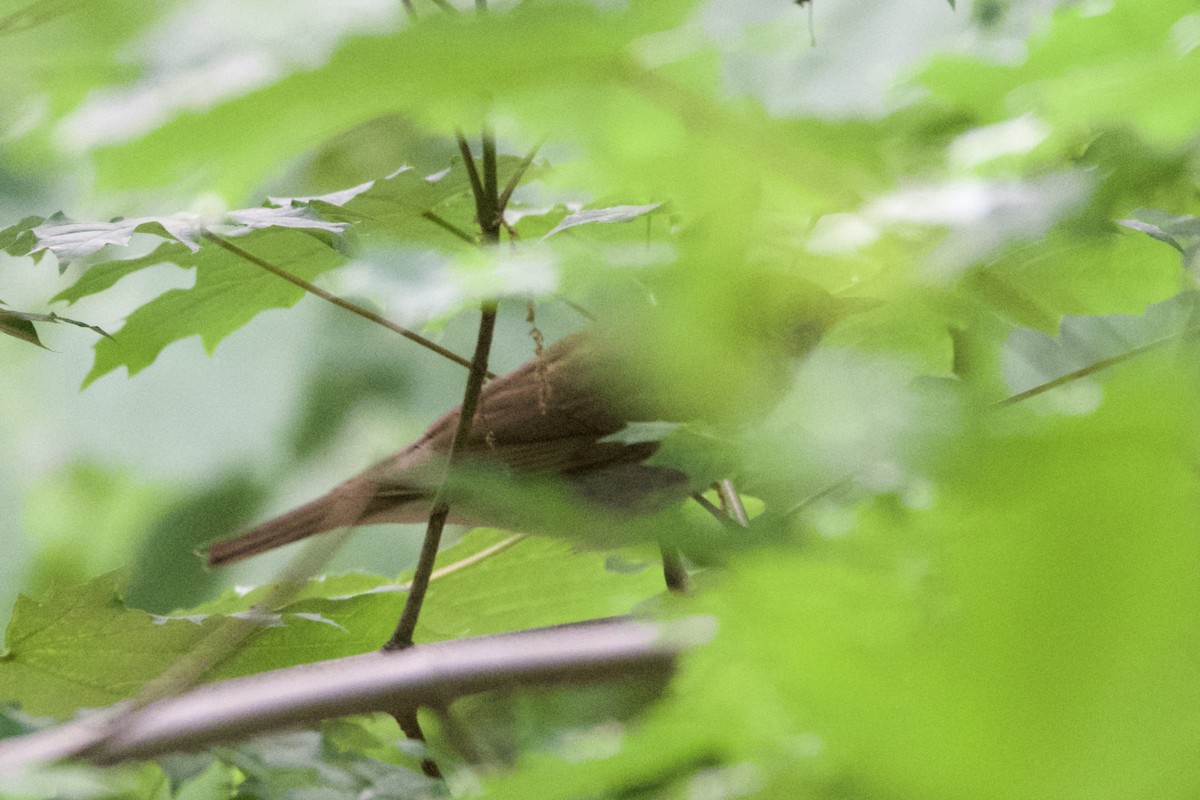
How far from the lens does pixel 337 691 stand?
0.37 metres

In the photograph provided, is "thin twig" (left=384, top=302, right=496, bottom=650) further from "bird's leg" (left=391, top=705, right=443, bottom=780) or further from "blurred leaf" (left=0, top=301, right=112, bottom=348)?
"blurred leaf" (left=0, top=301, right=112, bottom=348)

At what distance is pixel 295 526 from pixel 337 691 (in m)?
0.60

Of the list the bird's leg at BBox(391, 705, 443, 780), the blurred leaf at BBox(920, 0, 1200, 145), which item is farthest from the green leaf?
the blurred leaf at BBox(920, 0, 1200, 145)

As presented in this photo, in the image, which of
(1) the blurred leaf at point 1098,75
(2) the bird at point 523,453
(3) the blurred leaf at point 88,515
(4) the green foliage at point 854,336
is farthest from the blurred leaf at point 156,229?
(3) the blurred leaf at point 88,515

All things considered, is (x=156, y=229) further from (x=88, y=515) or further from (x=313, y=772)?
(x=88, y=515)

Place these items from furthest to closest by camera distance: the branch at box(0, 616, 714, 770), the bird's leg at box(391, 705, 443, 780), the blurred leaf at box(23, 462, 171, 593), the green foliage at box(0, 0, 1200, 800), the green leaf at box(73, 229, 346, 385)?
the blurred leaf at box(23, 462, 171, 593), the green leaf at box(73, 229, 346, 385), the bird's leg at box(391, 705, 443, 780), the branch at box(0, 616, 714, 770), the green foliage at box(0, 0, 1200, 800)

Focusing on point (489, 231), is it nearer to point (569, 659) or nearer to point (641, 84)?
point (569, 659)

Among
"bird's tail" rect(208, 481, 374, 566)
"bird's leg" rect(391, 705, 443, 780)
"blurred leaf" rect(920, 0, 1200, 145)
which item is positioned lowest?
"bird's tail" rect(208, 481, 374, 566)

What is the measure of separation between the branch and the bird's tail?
0.53 m

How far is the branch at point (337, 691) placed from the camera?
0.33 metres

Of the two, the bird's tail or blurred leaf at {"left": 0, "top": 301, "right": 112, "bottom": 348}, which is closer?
blurred leaf at {"left": 0, "top": 301, "right": 112, "bottom": 348}

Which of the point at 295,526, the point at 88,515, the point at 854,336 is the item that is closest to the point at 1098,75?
the point at 854,336

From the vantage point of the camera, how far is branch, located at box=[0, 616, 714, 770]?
1.07 feet

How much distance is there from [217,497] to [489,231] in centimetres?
157
